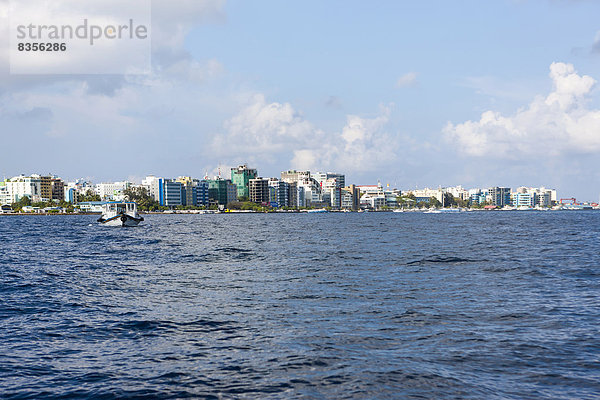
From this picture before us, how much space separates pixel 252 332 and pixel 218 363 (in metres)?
3.11

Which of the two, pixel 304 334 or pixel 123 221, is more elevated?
pixel 304 334

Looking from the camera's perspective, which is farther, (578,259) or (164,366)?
(578,259)

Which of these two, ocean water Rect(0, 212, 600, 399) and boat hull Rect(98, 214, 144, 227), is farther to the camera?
boat hull Rect(98, 214, 144, 227)

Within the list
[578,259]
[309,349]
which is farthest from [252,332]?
[578,259]

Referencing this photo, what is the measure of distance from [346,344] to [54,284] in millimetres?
18929

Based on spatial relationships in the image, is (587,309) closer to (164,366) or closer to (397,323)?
(397,323)

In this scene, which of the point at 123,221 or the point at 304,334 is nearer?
the point at 304,334

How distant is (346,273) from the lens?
1188 inches

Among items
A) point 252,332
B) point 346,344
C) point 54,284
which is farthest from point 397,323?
point 54,284

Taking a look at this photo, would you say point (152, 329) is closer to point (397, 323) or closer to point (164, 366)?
point (164, 366)

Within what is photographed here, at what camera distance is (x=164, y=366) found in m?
12.9

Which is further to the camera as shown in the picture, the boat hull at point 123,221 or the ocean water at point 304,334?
the boat hull at point 123,221

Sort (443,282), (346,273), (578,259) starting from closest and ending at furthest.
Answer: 1. (443,282)
2. (346,273)
3. (578,259)

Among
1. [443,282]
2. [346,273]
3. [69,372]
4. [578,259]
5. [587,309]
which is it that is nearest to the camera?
[69,372]
